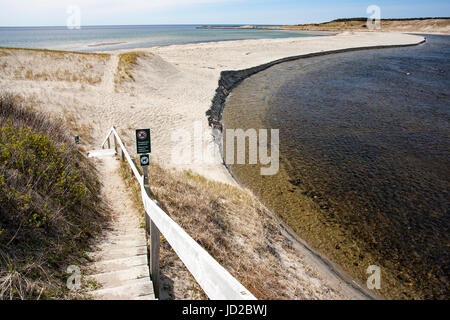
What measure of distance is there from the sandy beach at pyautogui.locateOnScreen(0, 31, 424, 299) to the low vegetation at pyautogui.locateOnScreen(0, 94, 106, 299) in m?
5.90

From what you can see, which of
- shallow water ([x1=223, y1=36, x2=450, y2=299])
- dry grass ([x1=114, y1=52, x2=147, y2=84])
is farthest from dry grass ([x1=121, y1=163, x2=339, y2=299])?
dry grass ([x1=114, y1=52, x2=147, y2=84])

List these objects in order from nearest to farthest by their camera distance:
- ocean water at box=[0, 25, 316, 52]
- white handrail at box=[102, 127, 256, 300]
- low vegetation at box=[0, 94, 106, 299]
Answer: white handrail at box=[102, 127, 256, 300] → low vegetation at box=[0, 94, 106, 299] → ocean water at box=[0, 25, 316, 52]

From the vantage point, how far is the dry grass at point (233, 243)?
4.95 meters

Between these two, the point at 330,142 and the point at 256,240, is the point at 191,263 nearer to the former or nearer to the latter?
the point at 256,240

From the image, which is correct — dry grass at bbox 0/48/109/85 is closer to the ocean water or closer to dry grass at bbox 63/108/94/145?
dry grass at bbox 63/108/94/145

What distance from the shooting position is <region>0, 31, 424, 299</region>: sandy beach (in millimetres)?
14459

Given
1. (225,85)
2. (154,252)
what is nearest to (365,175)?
(154,252)

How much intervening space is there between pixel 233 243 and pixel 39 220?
405cm

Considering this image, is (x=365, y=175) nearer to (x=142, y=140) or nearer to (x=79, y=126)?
(x=142, y=140)

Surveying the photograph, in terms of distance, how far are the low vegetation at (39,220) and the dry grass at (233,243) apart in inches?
56.0

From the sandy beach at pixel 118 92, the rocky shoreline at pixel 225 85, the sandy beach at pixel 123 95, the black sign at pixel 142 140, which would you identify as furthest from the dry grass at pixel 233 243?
the rocky shoreline at pixel 225 85

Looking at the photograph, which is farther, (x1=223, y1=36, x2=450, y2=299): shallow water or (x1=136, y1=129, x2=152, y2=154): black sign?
(x1=223, y1=36, x2=450, y2=299): shallow water

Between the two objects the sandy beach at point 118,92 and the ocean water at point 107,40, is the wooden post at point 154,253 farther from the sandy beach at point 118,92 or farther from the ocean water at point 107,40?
the ocean water at point 107,40
